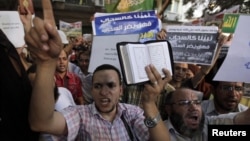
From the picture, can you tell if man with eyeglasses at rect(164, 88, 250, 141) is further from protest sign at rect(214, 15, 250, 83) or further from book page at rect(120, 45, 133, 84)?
book page at rect(120, 45, 133, 84)

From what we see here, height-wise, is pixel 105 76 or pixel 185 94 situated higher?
pixel 105 76

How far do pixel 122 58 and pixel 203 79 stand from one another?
2.04 m

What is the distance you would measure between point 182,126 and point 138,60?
0.82m

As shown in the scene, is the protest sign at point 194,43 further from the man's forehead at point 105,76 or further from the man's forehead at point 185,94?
the man's forehead at point 105,76

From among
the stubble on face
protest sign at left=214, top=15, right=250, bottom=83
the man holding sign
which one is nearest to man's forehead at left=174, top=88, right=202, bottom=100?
the stubble on face

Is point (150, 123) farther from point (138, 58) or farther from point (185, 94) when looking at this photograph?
point (185, 94)

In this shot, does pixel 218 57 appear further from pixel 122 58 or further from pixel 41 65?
pixel 41 65

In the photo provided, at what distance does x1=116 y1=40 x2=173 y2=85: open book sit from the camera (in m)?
1.88

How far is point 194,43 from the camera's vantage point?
304 cm

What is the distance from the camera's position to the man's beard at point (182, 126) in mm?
2518

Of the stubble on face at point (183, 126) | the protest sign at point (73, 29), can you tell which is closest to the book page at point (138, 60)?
the stubble on face at point (183, 126)

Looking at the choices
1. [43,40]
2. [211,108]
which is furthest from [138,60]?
[211,108]

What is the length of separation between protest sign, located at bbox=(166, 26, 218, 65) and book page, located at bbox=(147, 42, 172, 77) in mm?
974

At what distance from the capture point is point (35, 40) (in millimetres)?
1303
